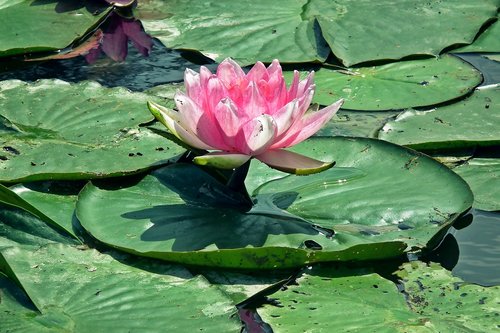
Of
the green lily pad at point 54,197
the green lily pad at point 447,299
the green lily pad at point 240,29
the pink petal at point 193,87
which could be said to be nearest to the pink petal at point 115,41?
the green lily pad at point 240,29

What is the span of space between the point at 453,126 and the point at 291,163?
0.93 m

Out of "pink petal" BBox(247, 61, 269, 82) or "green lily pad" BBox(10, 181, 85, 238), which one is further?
"green lily pad" BBox(10, 181, 85, 238)

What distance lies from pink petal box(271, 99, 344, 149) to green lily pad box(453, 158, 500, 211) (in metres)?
0.60

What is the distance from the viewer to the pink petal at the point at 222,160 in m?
2.29

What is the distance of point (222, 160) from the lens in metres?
2.32

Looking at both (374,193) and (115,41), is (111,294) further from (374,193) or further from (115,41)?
(115,41)

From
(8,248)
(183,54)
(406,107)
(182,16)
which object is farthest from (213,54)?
(8,248)

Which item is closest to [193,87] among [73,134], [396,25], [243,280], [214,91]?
[214,91]

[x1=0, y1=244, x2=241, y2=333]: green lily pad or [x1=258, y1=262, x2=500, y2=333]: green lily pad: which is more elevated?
[x1=0, y1=244, x2=241, y2=333]: green lily pad

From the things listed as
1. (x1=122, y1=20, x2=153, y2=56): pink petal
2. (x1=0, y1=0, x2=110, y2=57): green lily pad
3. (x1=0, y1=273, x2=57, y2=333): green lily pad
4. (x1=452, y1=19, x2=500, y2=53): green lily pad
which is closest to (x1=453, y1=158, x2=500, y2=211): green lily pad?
(x1=452, y1=19, x2=500, y2=53): green lily pad

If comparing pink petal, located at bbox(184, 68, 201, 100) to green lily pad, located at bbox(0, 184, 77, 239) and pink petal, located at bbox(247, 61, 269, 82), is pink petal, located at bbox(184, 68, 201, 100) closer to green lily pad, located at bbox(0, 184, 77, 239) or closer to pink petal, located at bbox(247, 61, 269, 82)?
pink petal, located at bbox(247, 61, 269, 82)

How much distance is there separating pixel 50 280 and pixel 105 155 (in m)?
0.60

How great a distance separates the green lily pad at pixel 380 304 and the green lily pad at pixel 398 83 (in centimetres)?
106

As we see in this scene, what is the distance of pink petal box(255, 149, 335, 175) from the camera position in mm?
2350
